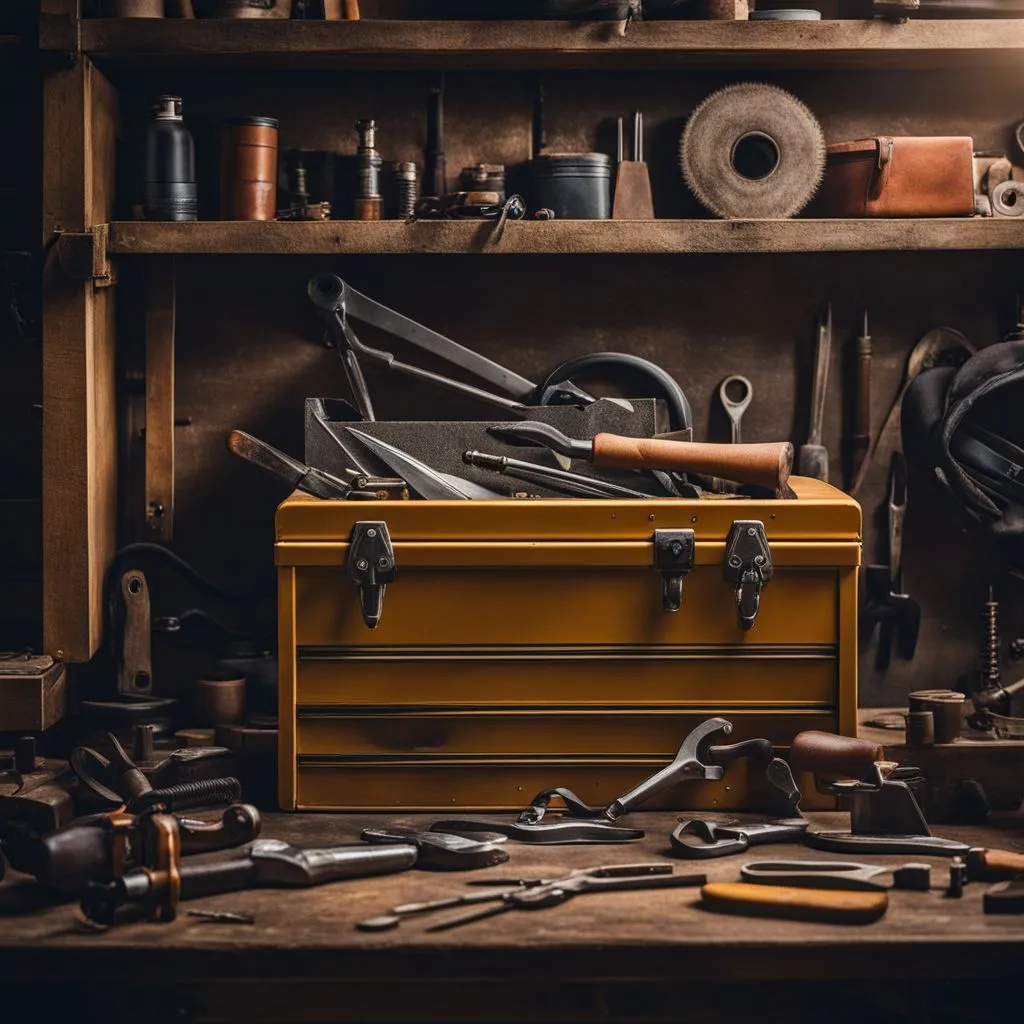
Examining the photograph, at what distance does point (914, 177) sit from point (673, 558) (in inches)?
38.5

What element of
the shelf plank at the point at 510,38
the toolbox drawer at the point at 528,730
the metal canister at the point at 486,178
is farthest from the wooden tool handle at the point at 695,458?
the shelf plank at the point at 510,38

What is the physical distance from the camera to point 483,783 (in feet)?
8.52

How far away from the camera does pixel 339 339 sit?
2.95m

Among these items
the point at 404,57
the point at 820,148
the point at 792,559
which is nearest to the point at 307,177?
the point at 404,57

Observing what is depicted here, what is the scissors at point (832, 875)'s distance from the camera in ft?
7.08

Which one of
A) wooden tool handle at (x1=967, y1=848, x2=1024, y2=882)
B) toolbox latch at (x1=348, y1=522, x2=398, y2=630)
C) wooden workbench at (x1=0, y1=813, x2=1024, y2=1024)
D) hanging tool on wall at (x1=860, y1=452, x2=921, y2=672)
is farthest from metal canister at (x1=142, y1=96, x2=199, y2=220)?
wooden tool handle at (x1=967, y1=848, x2=1024, y2=882)

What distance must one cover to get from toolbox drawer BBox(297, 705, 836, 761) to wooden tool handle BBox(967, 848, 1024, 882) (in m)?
0.41

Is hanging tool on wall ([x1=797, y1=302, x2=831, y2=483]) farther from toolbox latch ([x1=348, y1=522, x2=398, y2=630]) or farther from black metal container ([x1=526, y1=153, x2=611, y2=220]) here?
toolbox latch ([x1=348, y1=522, x2=398, y2=630])

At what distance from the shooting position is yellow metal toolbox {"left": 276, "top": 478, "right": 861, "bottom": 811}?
2537mm

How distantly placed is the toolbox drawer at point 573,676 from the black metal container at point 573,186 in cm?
92

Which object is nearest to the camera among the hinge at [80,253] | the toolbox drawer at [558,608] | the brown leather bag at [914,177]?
the toolbox drawer at [558,608]

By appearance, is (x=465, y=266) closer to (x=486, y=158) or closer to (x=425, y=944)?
(x=486, y=158)

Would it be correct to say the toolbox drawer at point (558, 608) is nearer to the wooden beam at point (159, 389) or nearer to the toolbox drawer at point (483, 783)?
the toolbox drawer at point (483, 783)

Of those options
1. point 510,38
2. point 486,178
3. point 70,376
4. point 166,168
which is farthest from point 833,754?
point 166,168
